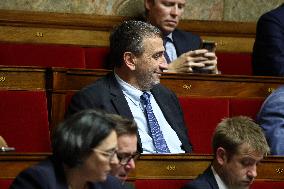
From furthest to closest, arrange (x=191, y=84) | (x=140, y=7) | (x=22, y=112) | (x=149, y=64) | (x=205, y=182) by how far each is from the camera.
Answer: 1. (x=140, y=7)
2. (x=191, y=84)
3. (x=149, y=64)
4. (x=22, y=112)
5. (x=205, y=182)

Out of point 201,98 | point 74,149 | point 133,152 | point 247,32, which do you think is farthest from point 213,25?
point 74,149

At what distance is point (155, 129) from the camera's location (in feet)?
5.06

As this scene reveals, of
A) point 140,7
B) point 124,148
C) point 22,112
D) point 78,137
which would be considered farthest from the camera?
point 140,7

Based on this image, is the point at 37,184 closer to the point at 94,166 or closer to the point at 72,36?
the point at 94,166

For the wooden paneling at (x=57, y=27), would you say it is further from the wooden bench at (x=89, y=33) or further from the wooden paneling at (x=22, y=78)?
the wooden paneling at (x=22, y=78)

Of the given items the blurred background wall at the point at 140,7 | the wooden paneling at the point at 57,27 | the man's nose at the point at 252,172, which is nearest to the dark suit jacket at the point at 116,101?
the man's nose at the point at 252,172

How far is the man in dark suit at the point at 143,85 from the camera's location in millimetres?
1531

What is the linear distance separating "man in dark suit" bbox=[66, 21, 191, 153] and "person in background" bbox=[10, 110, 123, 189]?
45cm

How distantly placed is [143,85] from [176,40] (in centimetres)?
37

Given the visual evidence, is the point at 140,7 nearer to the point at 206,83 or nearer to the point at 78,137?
the point at 206,83

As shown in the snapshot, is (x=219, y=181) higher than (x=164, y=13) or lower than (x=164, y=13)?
lower

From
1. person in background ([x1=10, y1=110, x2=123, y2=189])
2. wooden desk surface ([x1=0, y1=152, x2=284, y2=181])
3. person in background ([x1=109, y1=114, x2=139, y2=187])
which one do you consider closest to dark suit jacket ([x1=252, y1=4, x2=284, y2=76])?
wooden desk surface ([x1=0, y1=152, x2=284, y2=181])

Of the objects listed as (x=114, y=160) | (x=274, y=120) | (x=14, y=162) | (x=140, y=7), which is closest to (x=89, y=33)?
(x=140, y=7)

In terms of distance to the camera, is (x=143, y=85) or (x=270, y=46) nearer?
(x=143, y=85)
